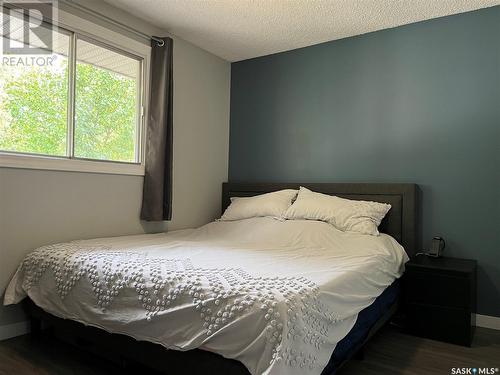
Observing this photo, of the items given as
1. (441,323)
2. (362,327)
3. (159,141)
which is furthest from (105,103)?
(441,323)

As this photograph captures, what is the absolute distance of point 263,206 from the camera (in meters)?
3.32

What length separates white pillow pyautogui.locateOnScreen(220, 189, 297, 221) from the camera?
3265mm

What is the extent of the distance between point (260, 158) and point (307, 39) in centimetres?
128

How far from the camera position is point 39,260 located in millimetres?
2227

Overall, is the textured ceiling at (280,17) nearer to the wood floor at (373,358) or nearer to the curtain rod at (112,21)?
the curtain rod at (112,21)

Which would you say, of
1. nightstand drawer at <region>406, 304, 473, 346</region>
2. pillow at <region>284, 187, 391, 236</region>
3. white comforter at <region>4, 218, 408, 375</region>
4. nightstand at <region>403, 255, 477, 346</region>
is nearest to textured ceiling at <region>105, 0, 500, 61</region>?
pillow at <region>284, 187, 391, 236</region>

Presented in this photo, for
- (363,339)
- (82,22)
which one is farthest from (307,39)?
(363,339)

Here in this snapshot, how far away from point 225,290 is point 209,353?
263mm

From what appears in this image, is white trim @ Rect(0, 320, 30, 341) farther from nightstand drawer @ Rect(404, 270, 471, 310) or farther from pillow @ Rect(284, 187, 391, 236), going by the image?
nightstand drawer @ Rect(404, 270, 471, 310)

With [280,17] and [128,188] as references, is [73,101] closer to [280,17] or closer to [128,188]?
[128,188]

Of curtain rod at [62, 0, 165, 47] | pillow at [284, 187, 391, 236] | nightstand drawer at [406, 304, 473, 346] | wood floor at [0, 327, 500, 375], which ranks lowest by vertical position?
wood floor at [0, 327, 500, 375]

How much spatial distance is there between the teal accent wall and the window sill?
1.40 m

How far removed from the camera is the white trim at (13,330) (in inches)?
92.4

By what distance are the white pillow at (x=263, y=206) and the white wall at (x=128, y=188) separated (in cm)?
52
